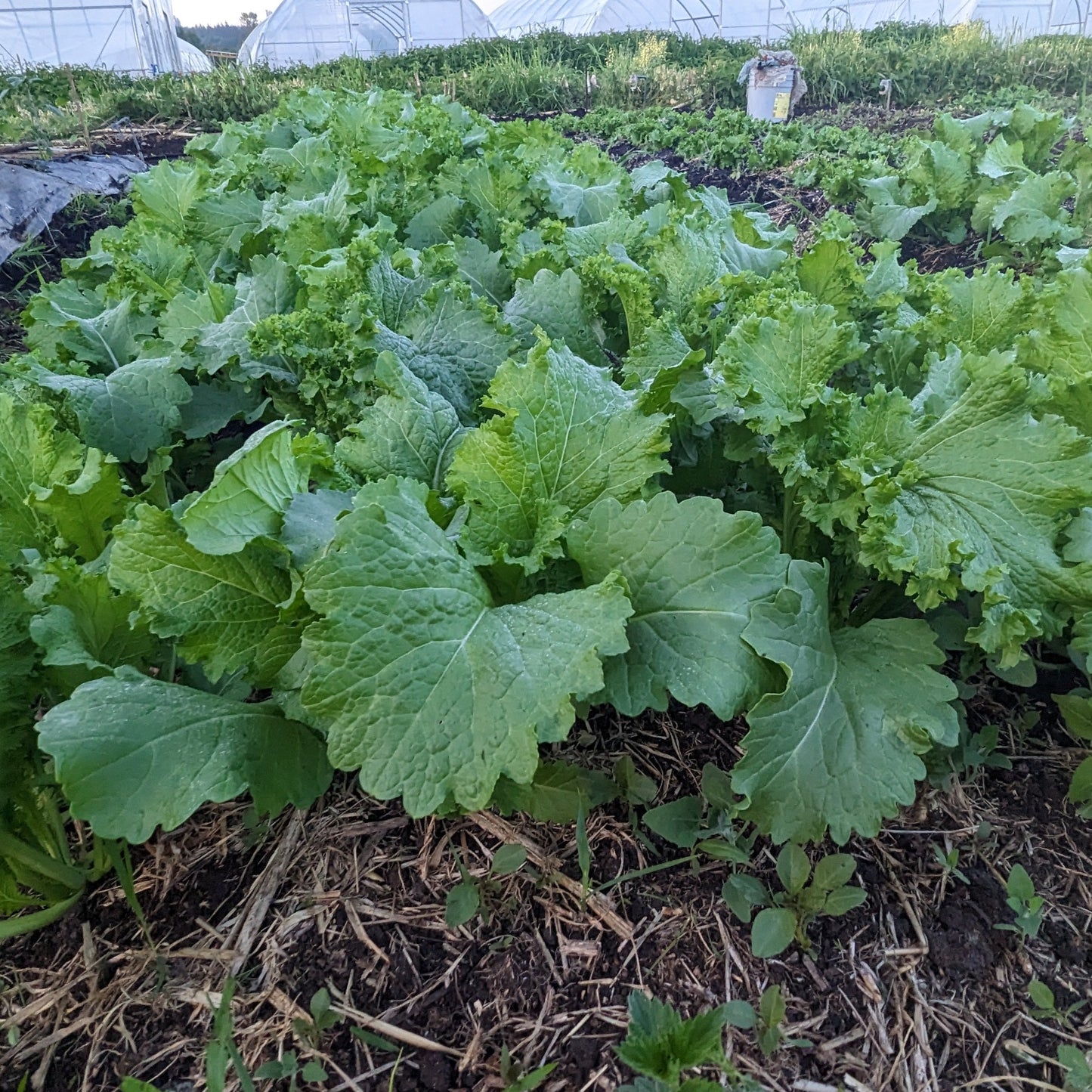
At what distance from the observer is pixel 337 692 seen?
4.39 feet

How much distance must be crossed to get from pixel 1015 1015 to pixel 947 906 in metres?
0.20

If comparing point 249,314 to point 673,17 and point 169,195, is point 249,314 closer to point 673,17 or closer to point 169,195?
point 169,195

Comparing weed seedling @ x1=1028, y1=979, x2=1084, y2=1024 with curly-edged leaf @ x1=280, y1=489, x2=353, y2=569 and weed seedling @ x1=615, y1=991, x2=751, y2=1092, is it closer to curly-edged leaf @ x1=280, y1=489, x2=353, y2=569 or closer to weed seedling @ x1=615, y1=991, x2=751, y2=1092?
weed seedling @ x1=615, y1=991, x2=751, y2=1092

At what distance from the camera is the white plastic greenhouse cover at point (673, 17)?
2025 cm

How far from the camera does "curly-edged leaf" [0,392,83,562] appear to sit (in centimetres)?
183

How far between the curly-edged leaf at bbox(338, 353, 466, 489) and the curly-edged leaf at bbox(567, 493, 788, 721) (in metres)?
0.46

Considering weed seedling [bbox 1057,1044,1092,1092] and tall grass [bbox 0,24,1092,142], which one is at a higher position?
tall grass [bbox 0,24,1092,142]

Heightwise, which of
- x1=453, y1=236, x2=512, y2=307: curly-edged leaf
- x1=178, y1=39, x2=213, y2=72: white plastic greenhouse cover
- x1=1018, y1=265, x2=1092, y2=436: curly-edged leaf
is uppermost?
x1=178, y1=39, x2=213, y2=72: white plastic greenhouse cover

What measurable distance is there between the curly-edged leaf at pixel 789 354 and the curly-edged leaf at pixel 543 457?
22cm

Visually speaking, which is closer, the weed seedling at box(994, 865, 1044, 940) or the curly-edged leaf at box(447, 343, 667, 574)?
the weed seedling at box(994, 865, 1044, 940)

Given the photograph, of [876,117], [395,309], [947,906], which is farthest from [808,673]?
[876,117]

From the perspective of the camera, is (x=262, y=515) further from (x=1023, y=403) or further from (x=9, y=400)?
(x=1023, y=403)

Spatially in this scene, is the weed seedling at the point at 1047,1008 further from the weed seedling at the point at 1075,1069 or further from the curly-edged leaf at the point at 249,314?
the curly-edged leaf at the point at 249,314

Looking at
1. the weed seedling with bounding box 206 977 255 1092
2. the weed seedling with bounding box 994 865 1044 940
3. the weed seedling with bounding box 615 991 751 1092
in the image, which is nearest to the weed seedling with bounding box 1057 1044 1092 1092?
the weed seedling with bounding box 994 865 1044 940
